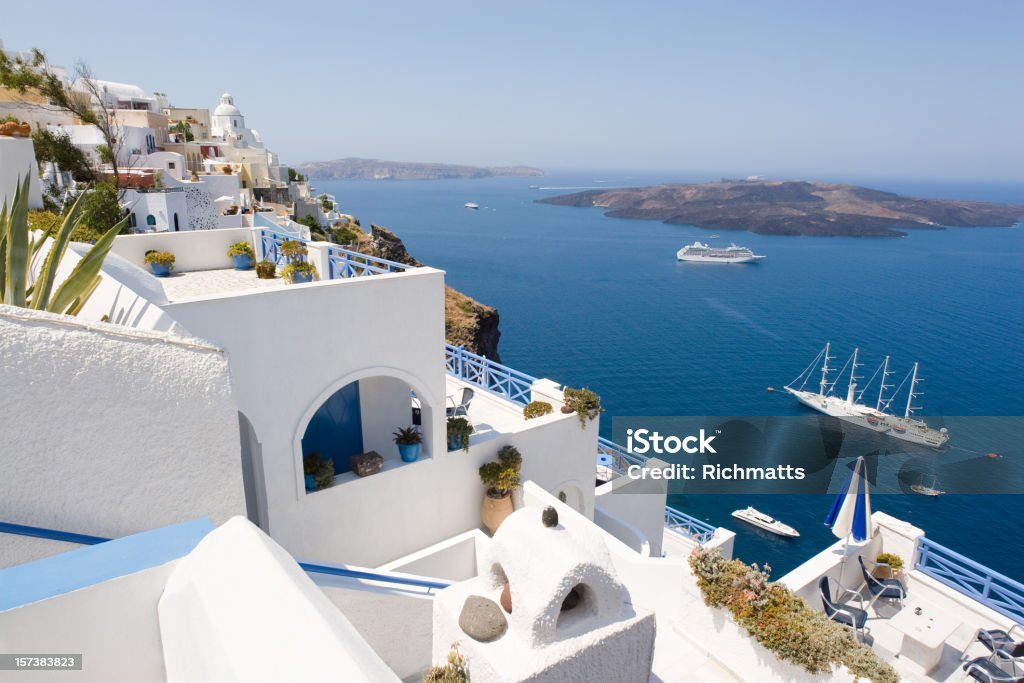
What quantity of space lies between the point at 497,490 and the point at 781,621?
15.0ft

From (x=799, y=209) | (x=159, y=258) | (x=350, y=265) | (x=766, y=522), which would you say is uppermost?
(x=350, y=265)

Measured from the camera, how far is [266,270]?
32.6 ft

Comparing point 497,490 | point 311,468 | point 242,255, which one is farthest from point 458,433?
point 242,255

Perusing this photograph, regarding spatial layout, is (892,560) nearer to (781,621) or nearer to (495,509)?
(781,621)

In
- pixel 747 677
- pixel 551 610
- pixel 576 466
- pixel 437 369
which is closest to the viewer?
pixel 551 610

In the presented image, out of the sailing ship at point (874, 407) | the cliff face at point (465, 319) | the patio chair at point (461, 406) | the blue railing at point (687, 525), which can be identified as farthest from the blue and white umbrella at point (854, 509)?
the sailing ship at point (874, 407)

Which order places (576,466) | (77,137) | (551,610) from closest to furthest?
(551,610) < (576,466) < (77,137)

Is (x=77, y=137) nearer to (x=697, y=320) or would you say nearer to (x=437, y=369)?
(x=437, y=369)

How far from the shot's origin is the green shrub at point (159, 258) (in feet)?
33.4

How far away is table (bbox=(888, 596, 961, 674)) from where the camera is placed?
7.86 meters

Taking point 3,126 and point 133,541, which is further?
point 3,126

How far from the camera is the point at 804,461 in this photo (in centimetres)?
3647

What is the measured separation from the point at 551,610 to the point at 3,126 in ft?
39.4

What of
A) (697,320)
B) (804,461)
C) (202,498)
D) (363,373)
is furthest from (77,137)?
(697,320)
